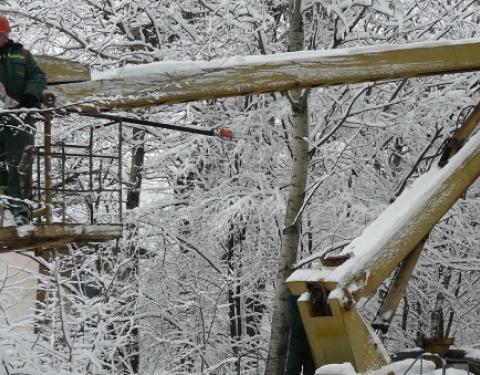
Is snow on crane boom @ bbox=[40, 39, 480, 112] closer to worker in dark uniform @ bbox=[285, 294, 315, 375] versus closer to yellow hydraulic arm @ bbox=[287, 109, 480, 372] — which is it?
yellow hydraulic arm @ bbox=[287, 109, 480, 372]

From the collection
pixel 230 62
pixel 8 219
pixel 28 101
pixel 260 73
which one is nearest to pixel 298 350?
pixel 260 73

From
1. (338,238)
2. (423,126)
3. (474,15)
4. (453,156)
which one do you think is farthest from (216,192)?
(453,156)

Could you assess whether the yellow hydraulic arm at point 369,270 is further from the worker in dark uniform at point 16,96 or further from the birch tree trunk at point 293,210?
the birch tree trunk at point 293,210

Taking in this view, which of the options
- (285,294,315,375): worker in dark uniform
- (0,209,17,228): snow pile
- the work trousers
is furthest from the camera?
(285,294,315,375): worker in dark uniform

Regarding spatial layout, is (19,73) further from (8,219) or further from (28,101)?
(8,219)

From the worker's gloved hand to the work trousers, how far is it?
0.18 metres

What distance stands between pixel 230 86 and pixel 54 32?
682cm

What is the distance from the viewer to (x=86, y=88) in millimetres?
7035

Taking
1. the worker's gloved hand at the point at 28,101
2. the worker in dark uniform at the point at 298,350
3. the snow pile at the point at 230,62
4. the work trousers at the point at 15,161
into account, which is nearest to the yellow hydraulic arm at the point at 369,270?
the worker in dark uniform at the point at 298,350

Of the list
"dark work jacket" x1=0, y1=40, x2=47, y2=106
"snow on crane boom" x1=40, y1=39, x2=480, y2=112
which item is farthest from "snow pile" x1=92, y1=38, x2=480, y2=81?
"dark work jacket" x1=0, y1=40, x2=47, y2=106

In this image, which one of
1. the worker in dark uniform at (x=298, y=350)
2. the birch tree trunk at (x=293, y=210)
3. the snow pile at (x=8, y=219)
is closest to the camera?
the snow pile at (x=8, y=219)

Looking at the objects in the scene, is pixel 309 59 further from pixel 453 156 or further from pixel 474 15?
pixel 474 15

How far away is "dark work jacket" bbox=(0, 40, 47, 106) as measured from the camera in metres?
6.59

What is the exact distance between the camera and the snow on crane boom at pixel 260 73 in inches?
282
